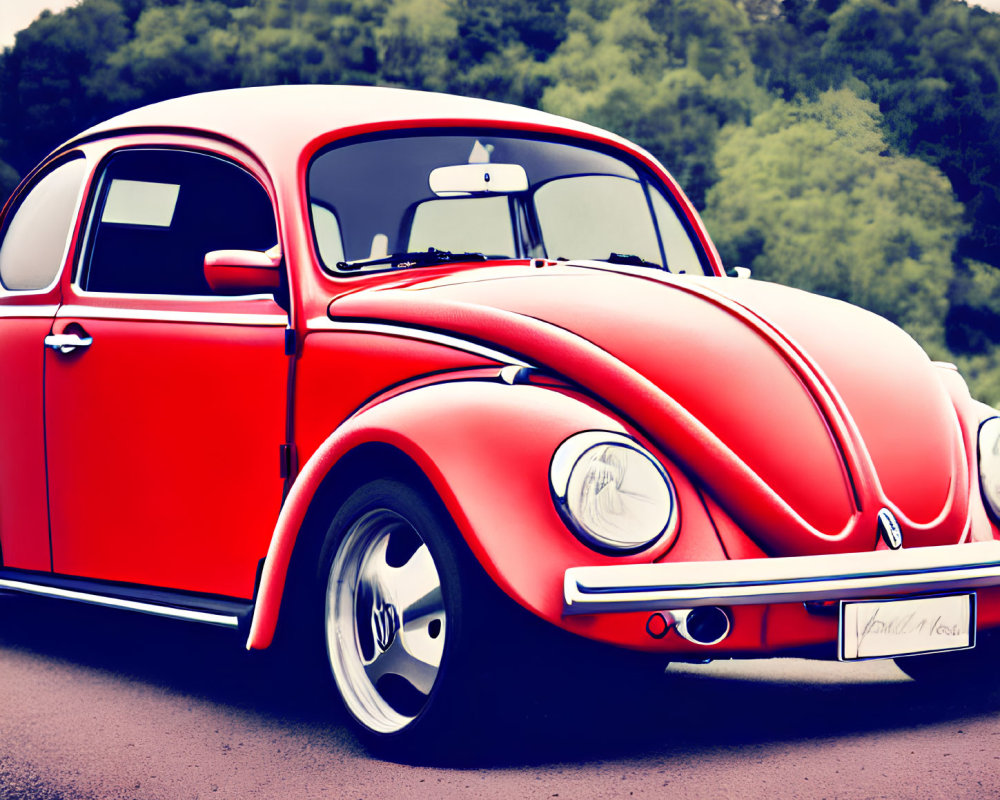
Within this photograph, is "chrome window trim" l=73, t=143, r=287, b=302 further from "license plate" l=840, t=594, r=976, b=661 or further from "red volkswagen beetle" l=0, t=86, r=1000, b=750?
"license plate" l=840, t=594, r=976, b=661

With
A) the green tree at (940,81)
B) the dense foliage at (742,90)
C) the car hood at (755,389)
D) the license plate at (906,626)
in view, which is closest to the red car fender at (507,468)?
the car hood at (755,389)

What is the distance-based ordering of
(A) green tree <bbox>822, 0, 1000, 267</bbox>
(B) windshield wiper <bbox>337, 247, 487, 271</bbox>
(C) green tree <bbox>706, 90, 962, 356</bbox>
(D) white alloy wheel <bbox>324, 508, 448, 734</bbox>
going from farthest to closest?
(C) green tree <bbox>706, 90, 962, 356</bbox>, (A) green tree <bbox>822, 0, 1000, 267</bbox>, (B) windshield wiper <bbox>337, 247, 487, 271</bbox>, (D) white alloy wheel <bbox>324, 508, 448, 734</bbox>

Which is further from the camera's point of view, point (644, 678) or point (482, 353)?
point (482, 353)

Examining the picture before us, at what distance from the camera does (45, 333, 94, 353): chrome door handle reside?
448 cm

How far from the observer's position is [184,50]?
37594 millimetres

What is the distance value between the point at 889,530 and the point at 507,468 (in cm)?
97

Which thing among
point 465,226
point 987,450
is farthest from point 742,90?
point 987,450

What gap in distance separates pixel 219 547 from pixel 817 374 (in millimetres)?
1849

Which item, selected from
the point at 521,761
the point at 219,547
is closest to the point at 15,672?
the point at 219,547

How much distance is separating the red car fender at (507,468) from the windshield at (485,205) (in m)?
0.91

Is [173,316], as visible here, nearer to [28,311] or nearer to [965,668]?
[28,311]

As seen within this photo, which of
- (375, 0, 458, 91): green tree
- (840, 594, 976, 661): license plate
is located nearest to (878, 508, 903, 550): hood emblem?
(840, 594, 976, 661): license plate

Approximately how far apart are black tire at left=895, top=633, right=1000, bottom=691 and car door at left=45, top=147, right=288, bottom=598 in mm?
2027

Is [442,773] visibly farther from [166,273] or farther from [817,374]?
[166,273]
